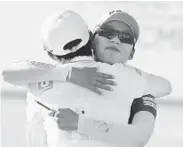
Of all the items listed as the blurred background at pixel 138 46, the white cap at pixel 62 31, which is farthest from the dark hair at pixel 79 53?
the blurred background at pixel 138 46

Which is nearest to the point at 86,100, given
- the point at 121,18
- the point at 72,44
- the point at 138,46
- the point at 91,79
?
the point at 91,79

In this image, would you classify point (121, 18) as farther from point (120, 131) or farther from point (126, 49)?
point (120, 131)

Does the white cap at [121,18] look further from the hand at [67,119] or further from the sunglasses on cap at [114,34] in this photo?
the hand at [67,119]

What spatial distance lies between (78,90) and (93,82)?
0.05 m

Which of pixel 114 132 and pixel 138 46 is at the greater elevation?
pixel 138 46

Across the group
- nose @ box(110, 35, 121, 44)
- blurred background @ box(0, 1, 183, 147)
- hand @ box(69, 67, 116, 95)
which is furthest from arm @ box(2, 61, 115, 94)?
blurred background @ box(0, 1, 183, 147)

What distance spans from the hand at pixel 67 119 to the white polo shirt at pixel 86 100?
3 centimetres

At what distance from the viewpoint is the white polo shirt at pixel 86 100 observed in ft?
5.19

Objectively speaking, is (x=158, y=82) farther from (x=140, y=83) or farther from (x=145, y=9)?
(x=145, y=9)

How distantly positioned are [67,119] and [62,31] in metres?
0.24

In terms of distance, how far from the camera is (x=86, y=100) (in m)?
1.60

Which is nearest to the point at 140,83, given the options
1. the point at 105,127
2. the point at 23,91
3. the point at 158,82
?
the point at 158,82

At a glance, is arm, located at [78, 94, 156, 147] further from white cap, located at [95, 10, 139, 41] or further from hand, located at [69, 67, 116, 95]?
A: white cap, located at [95, 10, 139, 41]

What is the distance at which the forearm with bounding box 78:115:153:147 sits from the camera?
1559mm
